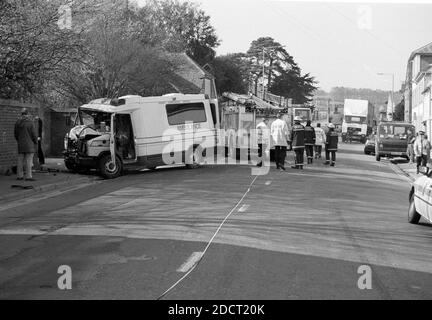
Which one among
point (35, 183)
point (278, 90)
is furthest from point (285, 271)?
point (278, 90)

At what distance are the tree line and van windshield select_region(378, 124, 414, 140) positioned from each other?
49.1 feet

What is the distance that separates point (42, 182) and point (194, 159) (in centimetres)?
658

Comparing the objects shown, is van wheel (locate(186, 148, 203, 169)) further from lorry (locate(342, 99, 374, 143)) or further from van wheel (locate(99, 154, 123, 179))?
lorry (locate(342, 99, 374, 143))

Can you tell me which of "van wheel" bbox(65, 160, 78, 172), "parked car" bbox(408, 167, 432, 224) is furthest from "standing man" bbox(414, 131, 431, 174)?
"parked car" bbox(408, 167, 432, 224)

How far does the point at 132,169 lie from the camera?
20562 mm

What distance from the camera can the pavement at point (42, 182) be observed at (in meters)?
14.6

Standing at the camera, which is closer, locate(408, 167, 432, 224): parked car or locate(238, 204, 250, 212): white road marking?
locate(408, 167, 432, 224): parked car

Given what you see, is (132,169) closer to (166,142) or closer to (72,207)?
(166,142)

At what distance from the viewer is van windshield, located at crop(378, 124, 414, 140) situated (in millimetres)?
33062

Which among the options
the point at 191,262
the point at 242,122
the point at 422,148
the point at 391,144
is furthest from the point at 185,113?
the point at 391,144

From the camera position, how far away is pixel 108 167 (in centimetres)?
1930

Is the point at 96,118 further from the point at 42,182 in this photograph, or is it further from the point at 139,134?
the point at 42,182
